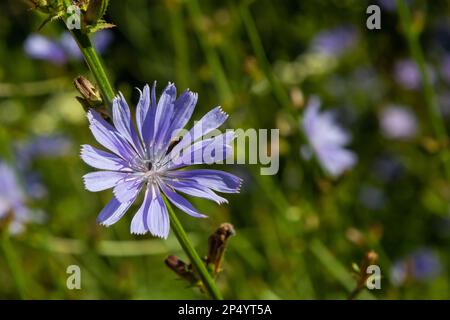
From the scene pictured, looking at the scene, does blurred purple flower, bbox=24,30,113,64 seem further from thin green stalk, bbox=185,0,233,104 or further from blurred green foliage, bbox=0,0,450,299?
thin green stalk, bbox=185,0,233,104

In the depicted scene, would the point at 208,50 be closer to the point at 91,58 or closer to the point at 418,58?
A: the point at 418,58

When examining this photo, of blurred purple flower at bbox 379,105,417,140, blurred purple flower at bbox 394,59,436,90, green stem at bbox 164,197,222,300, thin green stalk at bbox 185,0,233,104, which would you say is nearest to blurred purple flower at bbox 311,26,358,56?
blurred purple flower at bbox 394,59,436,90

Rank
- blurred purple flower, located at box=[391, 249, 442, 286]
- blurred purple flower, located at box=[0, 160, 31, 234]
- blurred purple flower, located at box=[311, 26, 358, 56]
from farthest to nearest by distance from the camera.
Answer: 1. blurred purple flower, located at box=[311, 26, 358, 56]
2. blurred purple flower, located at box=[391, 249, 442, 286]
3. blurred purple flower, located at box=[0, 160, 31, 234]

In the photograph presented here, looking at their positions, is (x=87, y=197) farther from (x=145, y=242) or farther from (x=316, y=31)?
(x=316, y=31)

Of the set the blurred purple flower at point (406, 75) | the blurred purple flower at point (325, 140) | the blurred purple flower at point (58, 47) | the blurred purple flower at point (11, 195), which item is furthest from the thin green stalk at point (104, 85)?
the blurred purple flower at point (406, 75)
